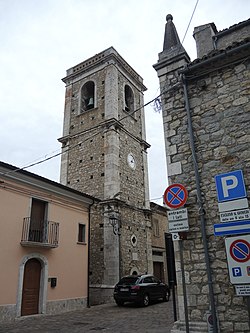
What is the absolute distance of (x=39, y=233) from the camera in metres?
10.6

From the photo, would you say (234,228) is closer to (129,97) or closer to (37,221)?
(37,221)

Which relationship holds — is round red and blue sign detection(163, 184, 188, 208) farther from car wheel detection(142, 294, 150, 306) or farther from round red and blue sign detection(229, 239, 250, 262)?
car wheel detection(142, 294, 150, 306)

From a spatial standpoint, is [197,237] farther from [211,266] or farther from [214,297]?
[214,297]

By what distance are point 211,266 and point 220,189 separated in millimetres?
1449

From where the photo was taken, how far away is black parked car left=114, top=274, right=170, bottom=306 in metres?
11.9

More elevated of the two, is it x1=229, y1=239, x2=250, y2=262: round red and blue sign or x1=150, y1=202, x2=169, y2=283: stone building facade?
x1=150, y1=202, x2=169, y2=283: stone building facade

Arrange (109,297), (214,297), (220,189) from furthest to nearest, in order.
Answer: (109,297) → (214,297) → (220,189)

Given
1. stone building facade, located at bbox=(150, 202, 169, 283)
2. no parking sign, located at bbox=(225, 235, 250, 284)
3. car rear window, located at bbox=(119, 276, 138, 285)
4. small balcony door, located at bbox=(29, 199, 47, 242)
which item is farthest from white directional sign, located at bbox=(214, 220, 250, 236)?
stone building facade, located at bbox=(150, 202, 169, 283)

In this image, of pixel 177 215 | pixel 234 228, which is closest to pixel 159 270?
pixel 177 215

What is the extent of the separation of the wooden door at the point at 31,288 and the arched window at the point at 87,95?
40.7 feet

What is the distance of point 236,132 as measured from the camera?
5375mm

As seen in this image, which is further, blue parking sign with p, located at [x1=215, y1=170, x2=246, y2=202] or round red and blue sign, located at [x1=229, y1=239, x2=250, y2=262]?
blue parking sign with p, located at [x1=215, y1=170, x2=246, y2=202]

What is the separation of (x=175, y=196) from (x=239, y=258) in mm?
1494

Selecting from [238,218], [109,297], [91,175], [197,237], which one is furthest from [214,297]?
[91,175]
